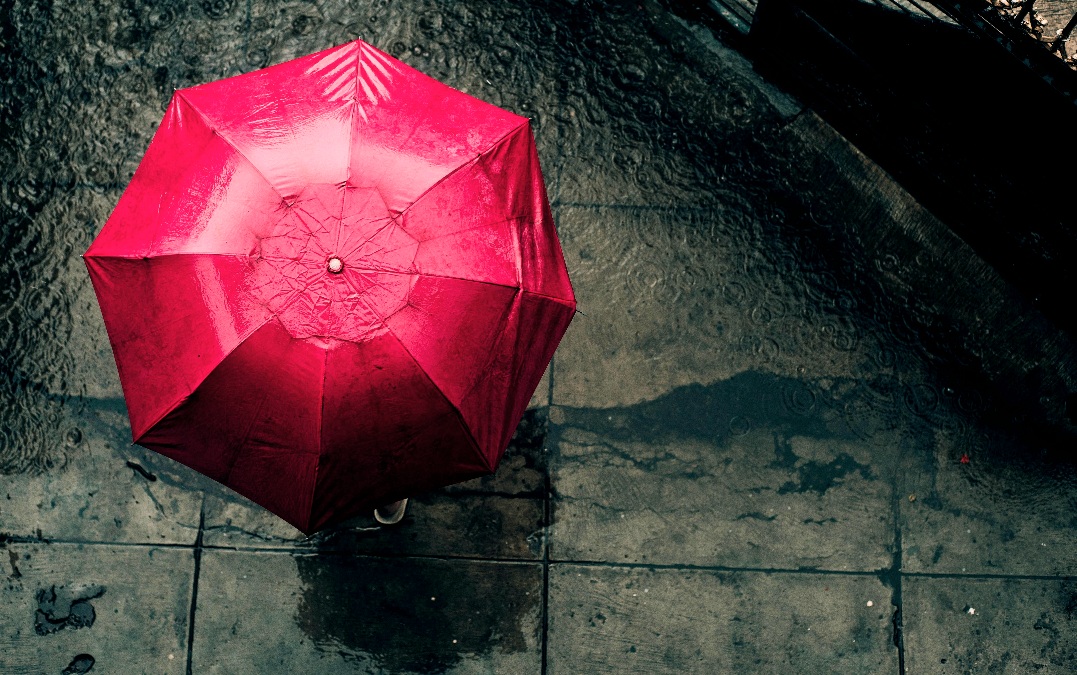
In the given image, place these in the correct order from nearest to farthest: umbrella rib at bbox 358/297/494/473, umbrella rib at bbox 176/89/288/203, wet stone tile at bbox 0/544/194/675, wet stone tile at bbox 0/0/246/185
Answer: umbrella rib at bbox 358/297/494/473
umbrella rib at bbox 176/89/288/203
wet stone tile at bbox 0/544/194/675
wet stone tile at bbox 0/0/246/185

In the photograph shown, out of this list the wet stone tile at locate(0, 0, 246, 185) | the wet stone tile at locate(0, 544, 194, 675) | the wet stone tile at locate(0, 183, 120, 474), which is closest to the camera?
the wet stone tile at locate(0, 544, 194, 675)

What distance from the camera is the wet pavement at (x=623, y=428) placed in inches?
171

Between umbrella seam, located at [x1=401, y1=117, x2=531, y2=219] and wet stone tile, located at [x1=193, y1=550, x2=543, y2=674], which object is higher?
umbrella seam, located at [x1=401, y1=117, x2=531, y2=219]

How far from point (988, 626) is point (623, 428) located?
7.39 feet

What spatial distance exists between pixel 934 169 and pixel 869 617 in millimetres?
2453

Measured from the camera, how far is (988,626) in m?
4.42

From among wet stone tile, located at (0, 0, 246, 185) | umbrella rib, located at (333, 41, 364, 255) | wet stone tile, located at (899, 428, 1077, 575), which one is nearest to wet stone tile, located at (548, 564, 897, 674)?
wet stone tile, located at (899, 428, 1077, 575)

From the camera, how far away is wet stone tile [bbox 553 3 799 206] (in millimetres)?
4605

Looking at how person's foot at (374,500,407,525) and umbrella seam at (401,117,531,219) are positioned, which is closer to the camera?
umbrella seam at (401,117,531,219)

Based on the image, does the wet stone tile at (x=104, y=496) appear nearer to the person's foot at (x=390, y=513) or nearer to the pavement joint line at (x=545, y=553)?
the person's foot at (x=390, y=513)

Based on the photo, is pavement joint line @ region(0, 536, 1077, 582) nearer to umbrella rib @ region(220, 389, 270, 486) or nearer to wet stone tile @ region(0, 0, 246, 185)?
umbrella rib @ region(220, 389, 270, 486)

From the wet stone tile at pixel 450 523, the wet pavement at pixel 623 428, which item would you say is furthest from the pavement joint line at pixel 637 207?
the wet stone tile at pixel 450 523

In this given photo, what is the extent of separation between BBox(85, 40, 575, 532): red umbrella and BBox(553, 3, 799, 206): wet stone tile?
55.4 inches

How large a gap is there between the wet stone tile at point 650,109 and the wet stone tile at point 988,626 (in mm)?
2528
